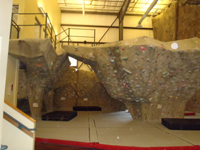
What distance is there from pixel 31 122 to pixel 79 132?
7.43ft

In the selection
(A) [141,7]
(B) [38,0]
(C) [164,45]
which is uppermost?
(A) [141,7]

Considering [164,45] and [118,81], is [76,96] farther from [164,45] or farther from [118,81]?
[164,45]

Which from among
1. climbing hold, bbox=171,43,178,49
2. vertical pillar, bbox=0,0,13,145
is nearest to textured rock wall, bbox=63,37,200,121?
climbing hold, bbox=171,43,178,49

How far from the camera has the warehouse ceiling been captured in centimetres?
1140

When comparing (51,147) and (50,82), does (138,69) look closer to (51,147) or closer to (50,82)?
(51,147)

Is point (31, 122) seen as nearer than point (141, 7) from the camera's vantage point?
Yes

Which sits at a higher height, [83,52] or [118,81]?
[83,52]

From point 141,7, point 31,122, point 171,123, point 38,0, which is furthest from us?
point 141,7

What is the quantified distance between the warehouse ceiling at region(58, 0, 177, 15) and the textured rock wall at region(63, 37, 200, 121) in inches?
260

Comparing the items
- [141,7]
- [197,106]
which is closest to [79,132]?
[197,106]

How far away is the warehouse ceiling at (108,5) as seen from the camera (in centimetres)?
1140

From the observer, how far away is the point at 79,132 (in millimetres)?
4703

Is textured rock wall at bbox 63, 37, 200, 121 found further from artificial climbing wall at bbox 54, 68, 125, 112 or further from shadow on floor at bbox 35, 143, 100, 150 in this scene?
artificial climbing wall at bbox 54, 68, 125, 112

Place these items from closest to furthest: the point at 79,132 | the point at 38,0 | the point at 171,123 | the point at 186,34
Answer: the point at 79,132, the point at 171,123, the point at 38,0, the point at 186,34
